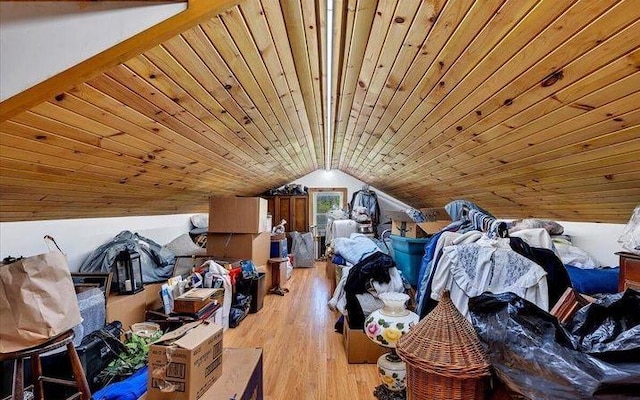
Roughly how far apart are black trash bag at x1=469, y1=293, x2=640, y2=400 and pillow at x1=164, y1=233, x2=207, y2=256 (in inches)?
151

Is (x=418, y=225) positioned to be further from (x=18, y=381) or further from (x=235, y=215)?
(x=18, y=381)

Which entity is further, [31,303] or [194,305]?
[194,305]

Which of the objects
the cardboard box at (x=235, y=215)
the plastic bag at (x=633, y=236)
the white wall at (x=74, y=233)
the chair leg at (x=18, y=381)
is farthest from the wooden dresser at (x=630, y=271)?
the white wall at (x=74, y=233)

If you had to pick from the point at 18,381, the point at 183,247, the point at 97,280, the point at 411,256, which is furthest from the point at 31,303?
the point at 183,247

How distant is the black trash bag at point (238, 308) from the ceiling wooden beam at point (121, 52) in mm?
2864

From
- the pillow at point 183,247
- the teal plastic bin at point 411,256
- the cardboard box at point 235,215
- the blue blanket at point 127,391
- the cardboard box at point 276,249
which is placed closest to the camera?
the blue blanket at point 127,391

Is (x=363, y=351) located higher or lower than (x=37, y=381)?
lower

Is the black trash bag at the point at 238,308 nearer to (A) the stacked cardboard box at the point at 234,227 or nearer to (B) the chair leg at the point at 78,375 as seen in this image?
(A) the stacked cardboard box at the point at 234,227

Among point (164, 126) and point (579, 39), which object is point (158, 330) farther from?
point (579, 39)

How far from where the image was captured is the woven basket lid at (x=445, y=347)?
3.29ft

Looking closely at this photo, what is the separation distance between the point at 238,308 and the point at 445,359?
2923mm

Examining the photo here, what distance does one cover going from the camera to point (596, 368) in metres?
0.82

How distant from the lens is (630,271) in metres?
1.78

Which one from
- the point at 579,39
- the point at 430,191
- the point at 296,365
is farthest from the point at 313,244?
the point at 579,39
